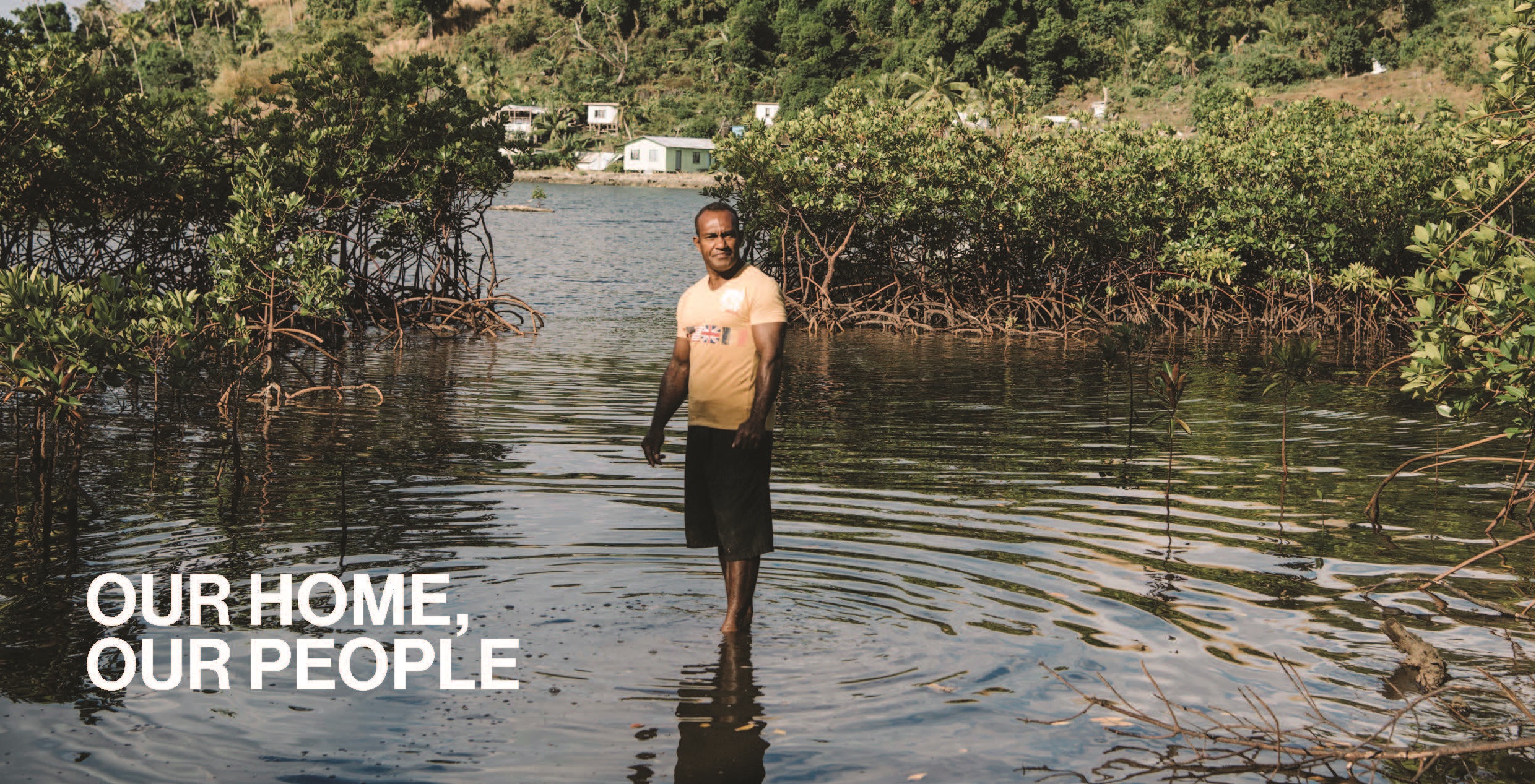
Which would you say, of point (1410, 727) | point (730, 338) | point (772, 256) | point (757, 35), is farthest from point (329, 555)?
point (757, 35)

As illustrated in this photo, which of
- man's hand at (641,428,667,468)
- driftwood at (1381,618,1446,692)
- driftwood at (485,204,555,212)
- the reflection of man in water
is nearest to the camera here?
the reflection of man in water

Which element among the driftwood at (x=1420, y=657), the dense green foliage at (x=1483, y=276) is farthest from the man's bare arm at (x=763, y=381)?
the dense green foliage at (x=1483, y=276)

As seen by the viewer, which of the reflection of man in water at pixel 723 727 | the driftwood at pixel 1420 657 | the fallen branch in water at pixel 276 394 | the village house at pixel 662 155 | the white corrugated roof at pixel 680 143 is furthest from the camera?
the village house at pixel 662 155

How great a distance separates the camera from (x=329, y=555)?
7672mm

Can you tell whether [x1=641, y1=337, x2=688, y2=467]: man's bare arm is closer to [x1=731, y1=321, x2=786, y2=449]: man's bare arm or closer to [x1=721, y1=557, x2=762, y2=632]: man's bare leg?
[x1=731, y1=321, x2=786, y2=449]: man's bare arm

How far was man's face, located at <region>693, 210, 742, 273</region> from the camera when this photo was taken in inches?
232

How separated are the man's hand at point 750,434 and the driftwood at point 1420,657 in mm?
2884

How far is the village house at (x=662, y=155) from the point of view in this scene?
348ft

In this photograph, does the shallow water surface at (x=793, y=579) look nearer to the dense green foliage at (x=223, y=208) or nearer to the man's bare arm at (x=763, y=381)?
the man's bare arm at (x=763, y=381)

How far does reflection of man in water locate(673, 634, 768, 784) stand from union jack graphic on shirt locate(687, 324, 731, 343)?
139cm

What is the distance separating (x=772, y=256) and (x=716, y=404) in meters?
19.8

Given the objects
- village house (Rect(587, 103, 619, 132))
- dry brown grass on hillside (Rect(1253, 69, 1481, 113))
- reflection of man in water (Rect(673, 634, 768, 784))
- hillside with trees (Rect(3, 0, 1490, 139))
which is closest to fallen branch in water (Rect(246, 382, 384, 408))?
reflection of man in water (Rect(673, 634, 768, 784))

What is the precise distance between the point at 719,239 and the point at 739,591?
162 cm

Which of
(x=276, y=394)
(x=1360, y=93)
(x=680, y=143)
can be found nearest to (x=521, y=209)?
(x=680, y=143)
